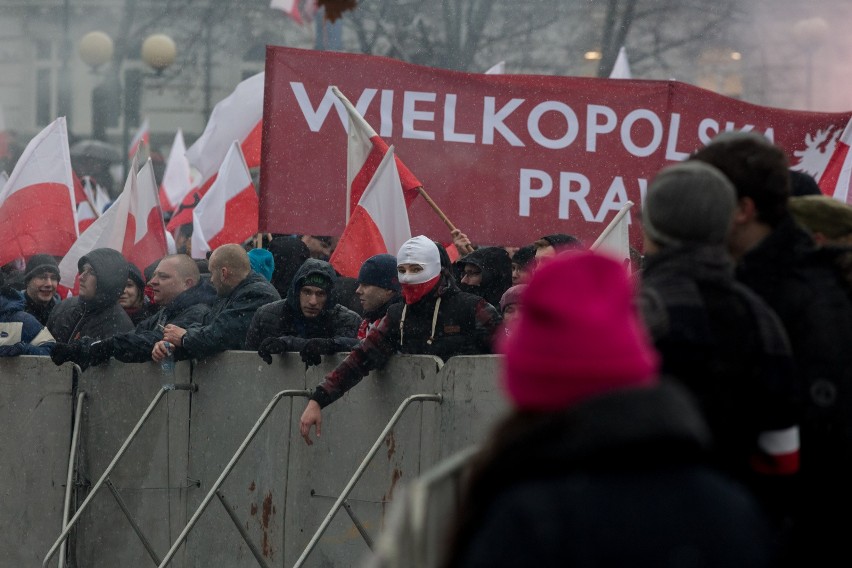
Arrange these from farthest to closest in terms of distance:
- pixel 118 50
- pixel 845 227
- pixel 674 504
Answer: pixel 118 50 → pixel 845 227 → pixel 674 504

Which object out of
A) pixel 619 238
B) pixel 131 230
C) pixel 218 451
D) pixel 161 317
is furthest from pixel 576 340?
pixel 131 230

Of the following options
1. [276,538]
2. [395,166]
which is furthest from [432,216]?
[276,538]

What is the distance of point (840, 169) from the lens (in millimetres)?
8883

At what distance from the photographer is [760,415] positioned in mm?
3168

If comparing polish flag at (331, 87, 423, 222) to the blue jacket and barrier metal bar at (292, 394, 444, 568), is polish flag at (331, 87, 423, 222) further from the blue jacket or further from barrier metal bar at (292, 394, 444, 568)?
barrier metal bar at (292, 394, 444, 568)

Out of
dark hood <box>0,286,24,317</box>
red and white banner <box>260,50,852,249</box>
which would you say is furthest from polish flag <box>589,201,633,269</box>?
dark hood <box>0,286,24,317</box>

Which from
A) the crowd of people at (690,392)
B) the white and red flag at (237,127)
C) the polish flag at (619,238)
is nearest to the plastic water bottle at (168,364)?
the polish flag at (619,238)

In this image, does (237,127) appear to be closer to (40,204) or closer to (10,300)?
(40,204)

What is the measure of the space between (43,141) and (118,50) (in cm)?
2482

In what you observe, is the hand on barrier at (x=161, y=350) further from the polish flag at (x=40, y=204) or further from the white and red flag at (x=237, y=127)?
the white and red flag at (x=237, y=127)

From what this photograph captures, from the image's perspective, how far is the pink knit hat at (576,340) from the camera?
81.7 inches

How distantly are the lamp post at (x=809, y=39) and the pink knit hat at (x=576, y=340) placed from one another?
2368cm

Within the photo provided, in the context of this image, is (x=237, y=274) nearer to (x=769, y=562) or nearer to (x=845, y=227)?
Answer: (x=845, y=227)

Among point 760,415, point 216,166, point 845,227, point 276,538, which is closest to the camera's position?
point 760,415
